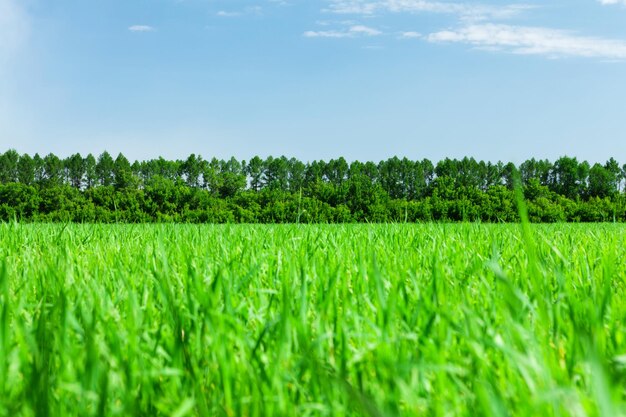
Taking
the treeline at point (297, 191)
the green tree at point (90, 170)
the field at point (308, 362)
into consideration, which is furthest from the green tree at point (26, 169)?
the field at point (308, 362)

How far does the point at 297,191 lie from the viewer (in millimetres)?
39938

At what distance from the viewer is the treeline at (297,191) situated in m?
33.4

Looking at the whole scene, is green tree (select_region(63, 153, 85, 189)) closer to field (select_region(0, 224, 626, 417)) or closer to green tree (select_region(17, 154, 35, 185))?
green tree (select_region(17, 154, 35, 185))

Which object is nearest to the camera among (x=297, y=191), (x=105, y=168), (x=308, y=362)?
(x=308, y=362)

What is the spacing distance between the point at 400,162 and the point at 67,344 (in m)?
49.3

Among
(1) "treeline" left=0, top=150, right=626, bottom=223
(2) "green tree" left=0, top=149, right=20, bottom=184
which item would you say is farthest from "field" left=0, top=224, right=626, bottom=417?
(2) "green tree" left=0, top=149, right=20, bottom=184

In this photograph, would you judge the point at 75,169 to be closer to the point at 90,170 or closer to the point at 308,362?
the point at 90,170

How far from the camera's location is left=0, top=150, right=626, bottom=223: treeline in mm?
33375

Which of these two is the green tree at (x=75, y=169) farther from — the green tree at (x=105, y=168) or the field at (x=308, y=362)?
the field at (x=308, y=362)

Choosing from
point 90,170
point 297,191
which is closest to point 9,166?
point 90,170

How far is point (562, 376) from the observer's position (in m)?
1.05

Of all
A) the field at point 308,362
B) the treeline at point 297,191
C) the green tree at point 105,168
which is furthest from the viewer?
the green tree at point 105,168

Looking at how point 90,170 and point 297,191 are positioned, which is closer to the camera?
point 297,191

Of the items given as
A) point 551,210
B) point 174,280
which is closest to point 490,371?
point 174,280
